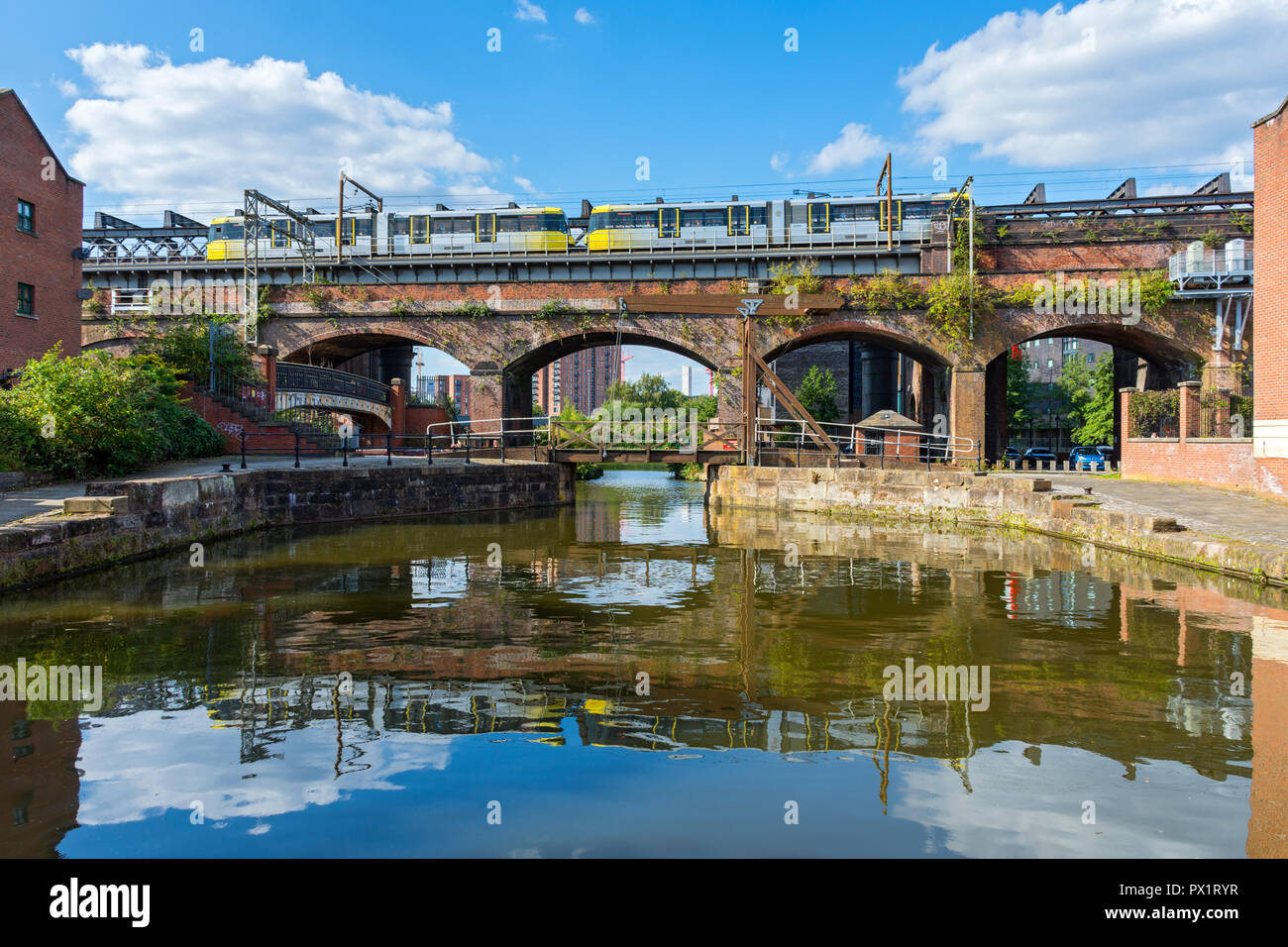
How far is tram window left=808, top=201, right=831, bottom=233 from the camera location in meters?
29.1

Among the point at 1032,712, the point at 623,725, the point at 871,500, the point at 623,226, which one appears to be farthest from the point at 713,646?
the point at 623,226

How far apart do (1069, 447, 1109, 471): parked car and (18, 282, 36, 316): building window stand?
115ft

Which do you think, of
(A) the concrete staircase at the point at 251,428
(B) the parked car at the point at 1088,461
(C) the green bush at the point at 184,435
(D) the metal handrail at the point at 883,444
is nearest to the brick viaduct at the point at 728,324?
(D) the metal handrail at the point at 883,444

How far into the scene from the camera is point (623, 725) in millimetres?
5020

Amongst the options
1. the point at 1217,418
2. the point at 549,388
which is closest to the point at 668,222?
the point at 1217,418

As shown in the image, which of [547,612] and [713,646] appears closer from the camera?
[713,646]

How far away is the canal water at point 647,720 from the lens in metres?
3.66

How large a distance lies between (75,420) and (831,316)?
22.0 metres

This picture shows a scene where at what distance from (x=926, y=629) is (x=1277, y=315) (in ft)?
45.3

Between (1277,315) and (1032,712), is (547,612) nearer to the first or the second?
(1032,712)

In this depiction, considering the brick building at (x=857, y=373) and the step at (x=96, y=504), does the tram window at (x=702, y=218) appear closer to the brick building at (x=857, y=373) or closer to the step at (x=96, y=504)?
the brick building at (x=857, y=373)

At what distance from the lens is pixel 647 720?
5.11 meters

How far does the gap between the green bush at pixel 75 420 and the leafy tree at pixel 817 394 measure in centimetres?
3000
